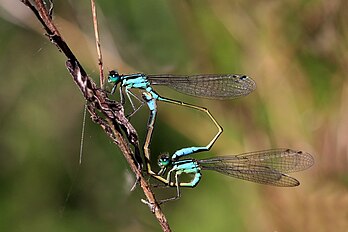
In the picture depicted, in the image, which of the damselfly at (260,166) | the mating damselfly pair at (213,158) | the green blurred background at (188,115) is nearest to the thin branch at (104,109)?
the mating damselfly pair at (213,158)

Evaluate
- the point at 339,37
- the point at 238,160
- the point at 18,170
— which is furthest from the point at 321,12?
the point at 18,170

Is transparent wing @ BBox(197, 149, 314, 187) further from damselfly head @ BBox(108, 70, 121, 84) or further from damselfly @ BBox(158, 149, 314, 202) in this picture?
damselfly head @ BBox(108, 70, 121, 84)

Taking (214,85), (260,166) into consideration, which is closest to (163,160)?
(260,166)

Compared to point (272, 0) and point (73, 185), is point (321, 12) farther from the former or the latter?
point (73, 185)

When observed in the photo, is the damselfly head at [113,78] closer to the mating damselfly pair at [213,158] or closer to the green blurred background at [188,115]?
the mating damselfly pair at [213,158]

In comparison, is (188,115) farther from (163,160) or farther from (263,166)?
(163,160)
